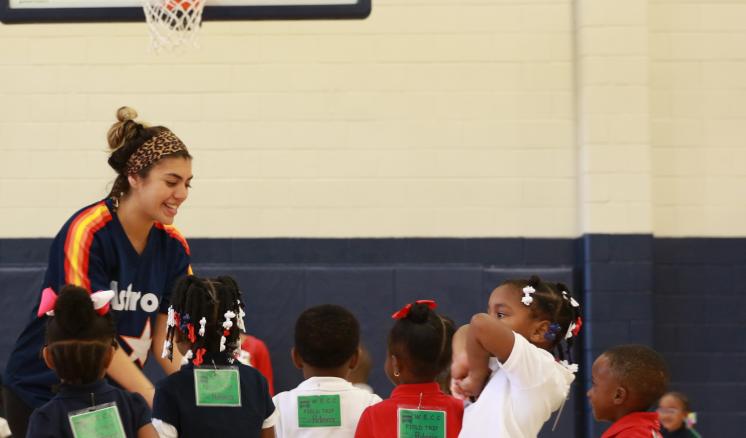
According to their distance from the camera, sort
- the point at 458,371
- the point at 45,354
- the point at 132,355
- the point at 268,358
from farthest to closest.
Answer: the point at 268,358, the point at 458,371, the point at 132,355, the point at 45,354

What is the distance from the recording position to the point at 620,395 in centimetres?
349

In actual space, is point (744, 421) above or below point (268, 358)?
below

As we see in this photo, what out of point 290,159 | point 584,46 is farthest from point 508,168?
point 290,159

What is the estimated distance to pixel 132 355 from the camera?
11.8ft

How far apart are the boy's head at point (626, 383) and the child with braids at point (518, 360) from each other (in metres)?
0.14

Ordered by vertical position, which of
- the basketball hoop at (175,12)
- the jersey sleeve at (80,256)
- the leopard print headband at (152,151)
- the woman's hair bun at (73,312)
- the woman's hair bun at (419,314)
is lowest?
the woman's hair bun at (419,314)

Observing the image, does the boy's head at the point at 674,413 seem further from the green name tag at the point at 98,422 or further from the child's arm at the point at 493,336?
the green name tag at the point at 98,422

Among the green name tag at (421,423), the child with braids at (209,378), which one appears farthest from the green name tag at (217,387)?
the green name tag at (421,423)

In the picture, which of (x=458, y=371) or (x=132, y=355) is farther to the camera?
(x=458, y=371)

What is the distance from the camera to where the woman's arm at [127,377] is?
3.37 m

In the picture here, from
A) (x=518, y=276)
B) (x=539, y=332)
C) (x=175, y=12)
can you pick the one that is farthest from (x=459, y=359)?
(x=518, y=276)

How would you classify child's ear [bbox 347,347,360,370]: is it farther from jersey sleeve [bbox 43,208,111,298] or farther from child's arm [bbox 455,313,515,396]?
jersey sleeve [bbox 43,208,111,298]

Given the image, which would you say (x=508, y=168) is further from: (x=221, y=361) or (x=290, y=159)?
(x=221, y=361)

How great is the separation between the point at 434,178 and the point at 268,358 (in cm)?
160
